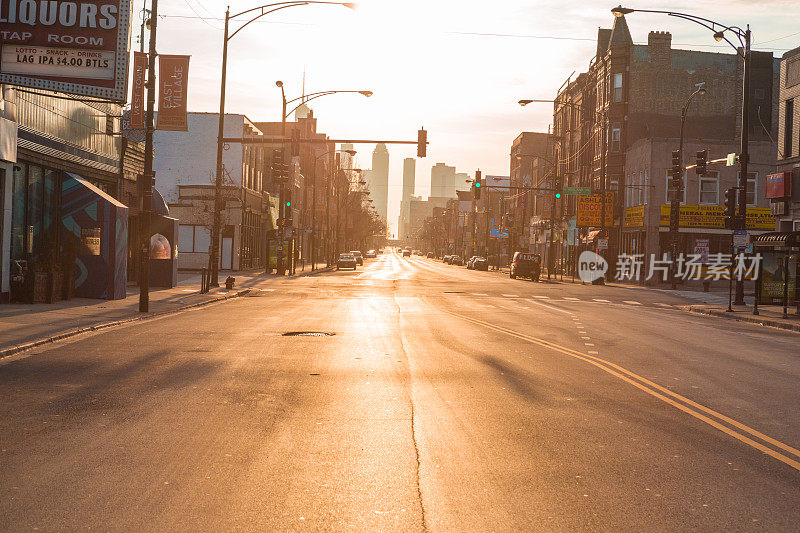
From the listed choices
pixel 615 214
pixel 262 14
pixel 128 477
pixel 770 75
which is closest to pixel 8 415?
pixel 128 477

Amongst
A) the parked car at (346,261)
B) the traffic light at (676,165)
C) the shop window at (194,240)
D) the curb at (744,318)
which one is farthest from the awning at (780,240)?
the parked car at (346,261)

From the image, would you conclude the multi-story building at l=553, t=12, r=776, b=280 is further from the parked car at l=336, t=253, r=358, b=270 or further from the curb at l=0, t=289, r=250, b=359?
the curb at l=0, t=289, r=250, b=359

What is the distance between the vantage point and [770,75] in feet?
211

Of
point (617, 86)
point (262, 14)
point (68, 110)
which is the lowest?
point (68, 110)

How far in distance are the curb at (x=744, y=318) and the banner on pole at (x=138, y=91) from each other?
22379 mm

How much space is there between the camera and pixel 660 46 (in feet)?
212

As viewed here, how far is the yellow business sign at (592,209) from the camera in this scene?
61844 millimetres

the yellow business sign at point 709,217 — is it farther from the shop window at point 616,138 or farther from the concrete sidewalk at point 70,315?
the concrete sidewalk at point 70,315

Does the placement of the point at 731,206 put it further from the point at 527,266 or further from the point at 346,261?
the point at 346,261

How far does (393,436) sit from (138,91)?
24378 millimetres

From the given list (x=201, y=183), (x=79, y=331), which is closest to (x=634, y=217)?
(x=201, y=183)

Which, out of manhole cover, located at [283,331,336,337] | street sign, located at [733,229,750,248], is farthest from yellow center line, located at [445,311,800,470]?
street sign, located at [733,229,750,248]

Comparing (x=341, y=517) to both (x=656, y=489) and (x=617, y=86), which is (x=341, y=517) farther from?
(x=617, y=86)

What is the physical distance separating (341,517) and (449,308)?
71.7ft
